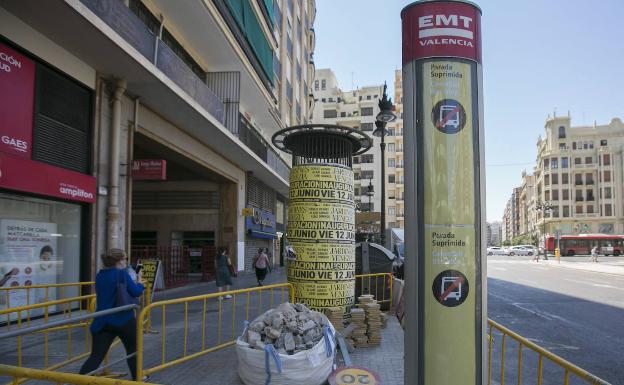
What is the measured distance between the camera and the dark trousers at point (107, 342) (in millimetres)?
5023

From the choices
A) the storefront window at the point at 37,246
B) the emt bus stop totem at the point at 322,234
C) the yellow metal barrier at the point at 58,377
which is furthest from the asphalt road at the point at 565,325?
the storefront window at the point at 37,246

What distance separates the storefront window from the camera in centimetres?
925

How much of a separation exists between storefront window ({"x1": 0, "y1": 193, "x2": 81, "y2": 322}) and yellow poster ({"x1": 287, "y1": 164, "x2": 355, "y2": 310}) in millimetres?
4745

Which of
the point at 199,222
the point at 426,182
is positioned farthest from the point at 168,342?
the point at 199,222

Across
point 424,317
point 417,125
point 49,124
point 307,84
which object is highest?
point 307,84

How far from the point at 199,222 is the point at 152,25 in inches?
412

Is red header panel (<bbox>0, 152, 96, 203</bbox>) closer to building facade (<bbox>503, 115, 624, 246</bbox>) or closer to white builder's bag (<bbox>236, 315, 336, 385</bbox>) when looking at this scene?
white builder's bag (<bbox>236, 315, 336, 385</bbox>)

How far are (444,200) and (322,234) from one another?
16.3 ft

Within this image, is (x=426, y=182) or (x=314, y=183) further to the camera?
(x=314, y=183)

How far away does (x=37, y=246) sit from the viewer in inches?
399

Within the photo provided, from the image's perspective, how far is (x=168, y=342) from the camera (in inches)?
320

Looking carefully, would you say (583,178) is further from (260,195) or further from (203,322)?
(203,322)

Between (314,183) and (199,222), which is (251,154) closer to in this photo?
(199,222)

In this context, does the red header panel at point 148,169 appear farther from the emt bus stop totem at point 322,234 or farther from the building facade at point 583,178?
the building facade at point 583,178
